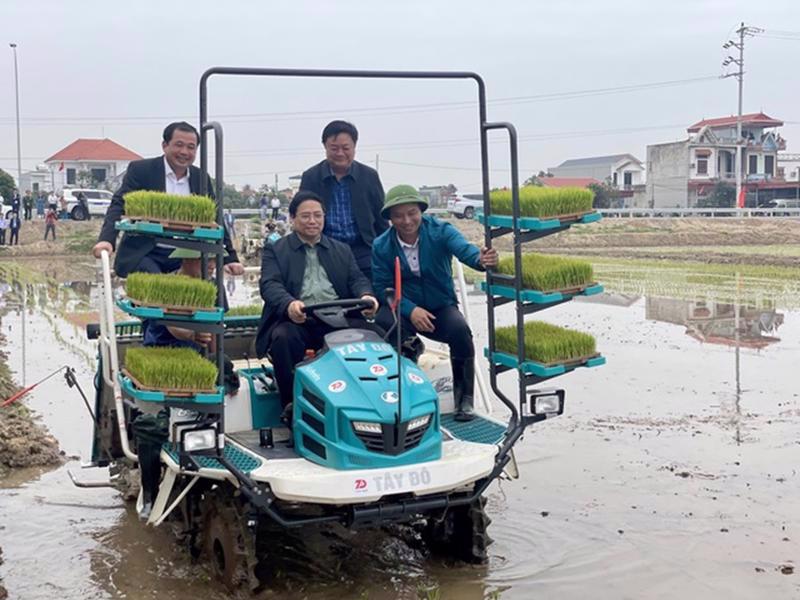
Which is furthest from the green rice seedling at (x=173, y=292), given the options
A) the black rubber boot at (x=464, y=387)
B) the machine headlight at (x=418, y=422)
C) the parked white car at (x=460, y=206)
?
the parked white car at (x=460, y=206)

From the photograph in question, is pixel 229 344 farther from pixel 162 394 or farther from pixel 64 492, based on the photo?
pixel 162 394

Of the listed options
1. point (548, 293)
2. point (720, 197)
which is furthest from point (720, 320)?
point (720, 197)

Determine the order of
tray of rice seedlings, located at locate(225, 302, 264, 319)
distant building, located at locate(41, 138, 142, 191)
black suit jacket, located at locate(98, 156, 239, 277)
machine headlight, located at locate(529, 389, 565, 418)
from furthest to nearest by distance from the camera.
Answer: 1. distant building, located at locate(41, 138, 142, 191)
2. tray of rice seedlings, located at locate(225, 302, 264, 319)
3. black suit jacket, located at locate(98, 156, 239, 277)
4. machine headlight, located at locate(529, 389, 565, 418)

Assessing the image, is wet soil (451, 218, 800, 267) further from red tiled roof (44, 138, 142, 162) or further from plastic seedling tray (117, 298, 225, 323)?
red tiled roof (44, 138, 142, 162)

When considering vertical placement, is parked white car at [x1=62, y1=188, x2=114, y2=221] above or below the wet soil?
above

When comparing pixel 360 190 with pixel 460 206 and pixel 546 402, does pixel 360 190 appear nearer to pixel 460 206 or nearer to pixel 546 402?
pixel 546 402

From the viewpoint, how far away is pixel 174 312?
520 centimetres

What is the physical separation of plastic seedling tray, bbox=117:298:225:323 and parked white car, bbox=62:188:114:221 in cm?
4180

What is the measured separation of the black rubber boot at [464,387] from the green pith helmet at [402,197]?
3.33 ft

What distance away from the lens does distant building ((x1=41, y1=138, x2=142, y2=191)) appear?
78.0 metres

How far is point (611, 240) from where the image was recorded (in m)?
40.8

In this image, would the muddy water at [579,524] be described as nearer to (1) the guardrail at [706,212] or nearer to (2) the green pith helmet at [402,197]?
(2) the green pith helmet at [402,197]

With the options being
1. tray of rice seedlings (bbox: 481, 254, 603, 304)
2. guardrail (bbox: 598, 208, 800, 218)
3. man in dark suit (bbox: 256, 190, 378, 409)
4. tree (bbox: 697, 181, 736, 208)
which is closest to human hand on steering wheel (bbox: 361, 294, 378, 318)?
man in dark suit (bbox: 256, 190, 378, 409)

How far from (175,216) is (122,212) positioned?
Result: 1.44 m
